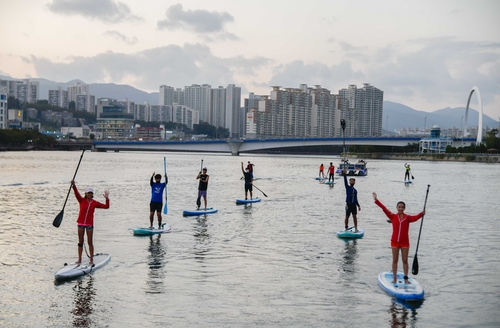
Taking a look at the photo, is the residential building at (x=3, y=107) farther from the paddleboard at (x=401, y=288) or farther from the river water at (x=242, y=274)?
the paddleboard at (x=401, y=288)

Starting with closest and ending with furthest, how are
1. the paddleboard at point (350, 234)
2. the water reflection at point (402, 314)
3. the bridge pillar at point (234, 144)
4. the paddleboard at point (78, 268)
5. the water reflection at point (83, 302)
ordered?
the water reflection at point (83, 302)
the water reflection at point (402, 314)
the paddleboard at point (78, 268)
the paddleboard at point (350, 234)
the bridge pillar at point (234, 144)

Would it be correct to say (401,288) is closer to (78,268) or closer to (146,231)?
(78,268)

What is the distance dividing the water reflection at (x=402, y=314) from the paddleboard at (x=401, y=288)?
0.19m

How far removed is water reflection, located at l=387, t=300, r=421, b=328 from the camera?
11.1m

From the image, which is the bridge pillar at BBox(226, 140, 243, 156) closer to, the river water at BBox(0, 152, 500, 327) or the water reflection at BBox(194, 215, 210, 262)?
the river water at BBox(0, 152, 500, 327)

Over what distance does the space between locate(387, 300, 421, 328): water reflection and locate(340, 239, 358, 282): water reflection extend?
2109 mm

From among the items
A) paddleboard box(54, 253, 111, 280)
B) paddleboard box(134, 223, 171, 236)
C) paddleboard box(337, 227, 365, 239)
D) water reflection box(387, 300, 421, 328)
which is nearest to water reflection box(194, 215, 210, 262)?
paddleboard box(134, 223, 171, 236)

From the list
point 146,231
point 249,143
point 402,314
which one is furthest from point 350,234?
point 249,143

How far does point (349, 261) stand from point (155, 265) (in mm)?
5253

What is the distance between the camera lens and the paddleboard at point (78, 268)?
539 inches

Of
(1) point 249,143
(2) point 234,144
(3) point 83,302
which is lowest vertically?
(3) point 83,302

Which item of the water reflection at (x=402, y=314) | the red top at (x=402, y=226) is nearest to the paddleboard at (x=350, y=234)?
the red top at (x=402, y=226)

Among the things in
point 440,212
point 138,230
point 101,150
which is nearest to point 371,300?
point 138,230

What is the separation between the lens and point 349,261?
16516mm
